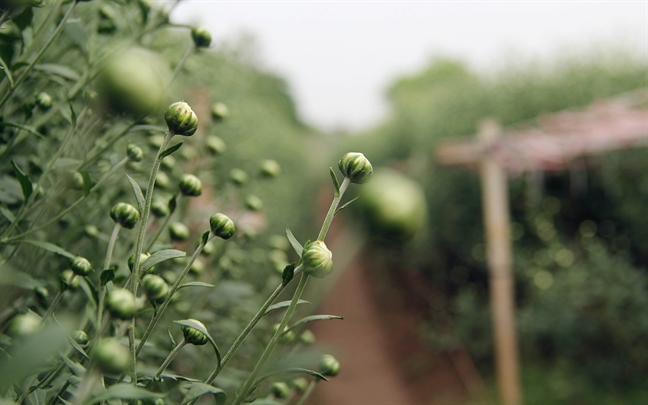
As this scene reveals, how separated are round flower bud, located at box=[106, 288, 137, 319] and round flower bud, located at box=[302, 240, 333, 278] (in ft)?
0.64

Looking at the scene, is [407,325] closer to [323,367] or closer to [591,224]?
[591,224]

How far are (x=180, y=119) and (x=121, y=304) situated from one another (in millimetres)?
235

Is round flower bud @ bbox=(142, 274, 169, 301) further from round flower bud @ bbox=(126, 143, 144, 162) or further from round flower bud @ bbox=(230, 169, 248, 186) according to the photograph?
round flower bud @ bbox=(230, 169, 248, 186)

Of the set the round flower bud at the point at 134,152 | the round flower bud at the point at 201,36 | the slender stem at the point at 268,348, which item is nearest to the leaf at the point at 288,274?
the slender stem at the point at 268,348

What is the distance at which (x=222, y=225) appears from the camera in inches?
29.6

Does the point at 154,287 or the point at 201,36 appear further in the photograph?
the point at 201,36

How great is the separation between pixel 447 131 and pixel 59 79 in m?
6.68

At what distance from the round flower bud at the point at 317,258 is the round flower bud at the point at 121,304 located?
7.7 inches

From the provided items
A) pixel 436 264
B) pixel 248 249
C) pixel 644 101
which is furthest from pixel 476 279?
pixel 248 249

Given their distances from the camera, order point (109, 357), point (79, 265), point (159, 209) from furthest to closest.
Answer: point (159, 209) < point (79, 265) < point (109, 357)

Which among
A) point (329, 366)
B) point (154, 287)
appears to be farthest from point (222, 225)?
point (329, 366)

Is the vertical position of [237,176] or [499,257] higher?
[499,257]

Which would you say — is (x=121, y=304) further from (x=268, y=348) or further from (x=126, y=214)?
(x=126, y=214)

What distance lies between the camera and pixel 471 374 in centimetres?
562
